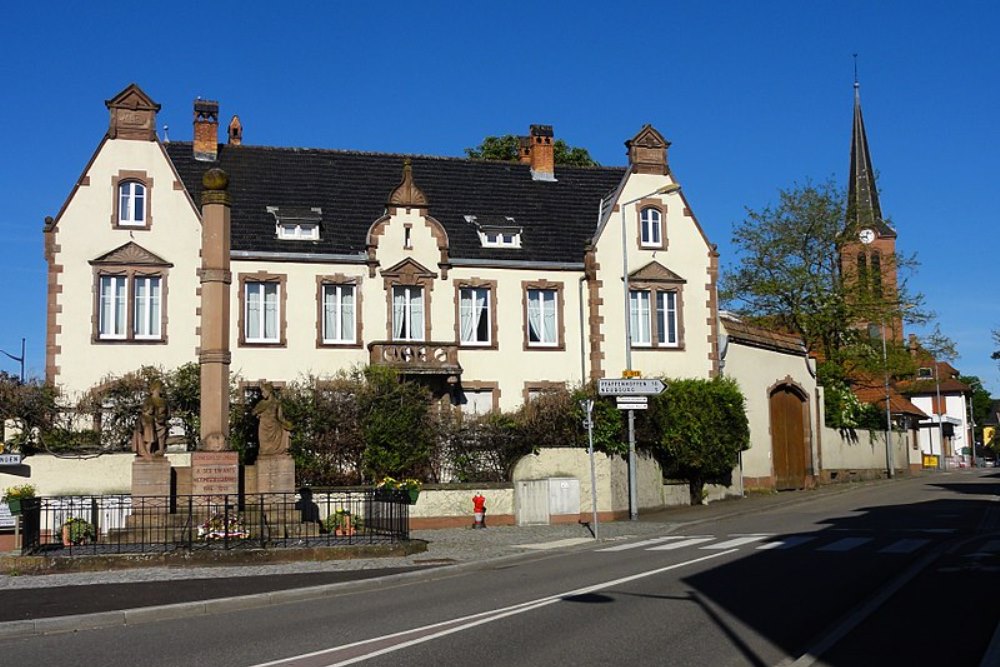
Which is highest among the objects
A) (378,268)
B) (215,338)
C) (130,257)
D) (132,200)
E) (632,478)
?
(132,200)

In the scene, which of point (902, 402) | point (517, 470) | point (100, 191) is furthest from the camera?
point (902, 402)

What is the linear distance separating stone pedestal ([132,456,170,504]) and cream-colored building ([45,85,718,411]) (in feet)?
37.8

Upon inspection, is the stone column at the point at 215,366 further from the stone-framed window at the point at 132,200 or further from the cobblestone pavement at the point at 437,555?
the stone-framed window at the point at 132,200

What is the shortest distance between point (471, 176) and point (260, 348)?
11.1 meters

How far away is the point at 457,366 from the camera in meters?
36.2

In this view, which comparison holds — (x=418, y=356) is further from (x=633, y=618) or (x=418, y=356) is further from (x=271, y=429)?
(x=633, y=618)

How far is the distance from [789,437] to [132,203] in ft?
81.2

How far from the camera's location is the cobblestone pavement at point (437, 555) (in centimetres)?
1864

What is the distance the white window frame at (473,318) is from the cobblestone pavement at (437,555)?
9802 mm

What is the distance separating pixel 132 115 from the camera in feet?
118

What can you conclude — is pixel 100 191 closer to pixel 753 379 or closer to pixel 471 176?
pixel 471 176

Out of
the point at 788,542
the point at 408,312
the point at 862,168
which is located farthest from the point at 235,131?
the point at 862,168

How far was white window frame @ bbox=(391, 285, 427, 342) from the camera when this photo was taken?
3738cm

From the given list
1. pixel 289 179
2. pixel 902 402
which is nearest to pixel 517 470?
pixel 289 179
